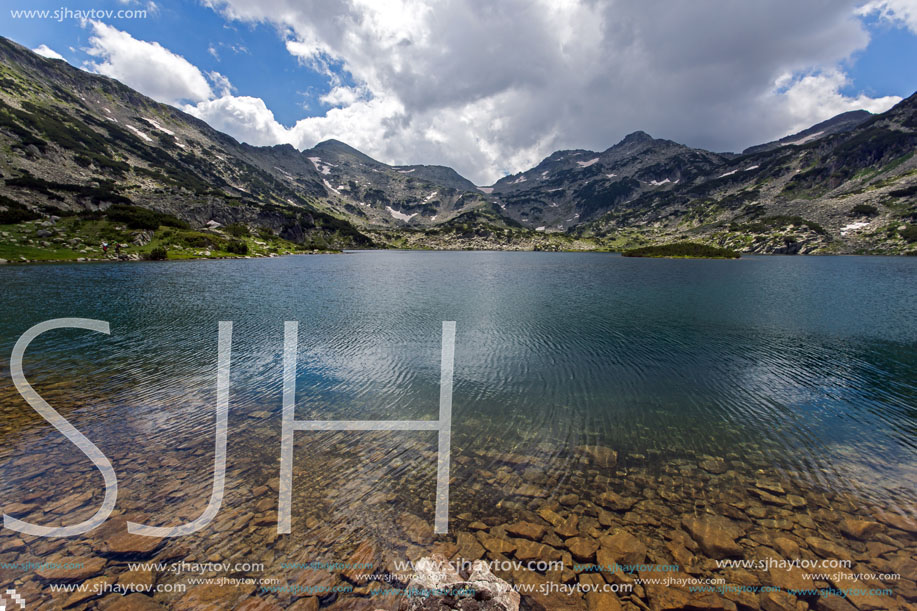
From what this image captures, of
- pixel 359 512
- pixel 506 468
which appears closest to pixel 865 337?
pixel 506 468

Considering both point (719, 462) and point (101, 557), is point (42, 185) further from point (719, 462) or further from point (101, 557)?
point (719, 462)

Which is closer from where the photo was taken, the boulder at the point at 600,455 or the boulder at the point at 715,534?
the boulder at the point at 715,534

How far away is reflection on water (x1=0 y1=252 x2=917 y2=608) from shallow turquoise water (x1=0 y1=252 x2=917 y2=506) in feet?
0.55

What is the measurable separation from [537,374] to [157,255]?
129 meters

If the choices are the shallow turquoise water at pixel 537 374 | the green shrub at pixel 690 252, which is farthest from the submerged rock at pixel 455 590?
the green shrub at pixel 690 252

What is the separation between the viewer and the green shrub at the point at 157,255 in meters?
103

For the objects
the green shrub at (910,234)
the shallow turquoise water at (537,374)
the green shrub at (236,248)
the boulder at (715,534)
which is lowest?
the boulder at (715,534)

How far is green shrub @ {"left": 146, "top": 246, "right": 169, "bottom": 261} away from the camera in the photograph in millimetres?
103188

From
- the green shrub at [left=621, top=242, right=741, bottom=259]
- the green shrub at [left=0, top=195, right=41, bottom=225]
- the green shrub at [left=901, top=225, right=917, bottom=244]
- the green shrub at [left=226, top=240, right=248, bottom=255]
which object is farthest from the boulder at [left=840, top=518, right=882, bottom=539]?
the green shrub at [left=901, top=225, right=917, bottom=244]

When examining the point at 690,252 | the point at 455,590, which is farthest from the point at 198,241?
the point at 690,252

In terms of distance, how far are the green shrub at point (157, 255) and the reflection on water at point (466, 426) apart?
254 ft

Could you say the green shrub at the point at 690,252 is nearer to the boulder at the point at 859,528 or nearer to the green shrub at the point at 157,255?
the boulder at the point at 859,528

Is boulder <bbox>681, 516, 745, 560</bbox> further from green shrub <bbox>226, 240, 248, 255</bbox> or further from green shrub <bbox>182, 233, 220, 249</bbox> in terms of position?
green shrub <bbox>226, 240, 248, 255</bbox>

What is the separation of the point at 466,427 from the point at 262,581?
9.98 metres
